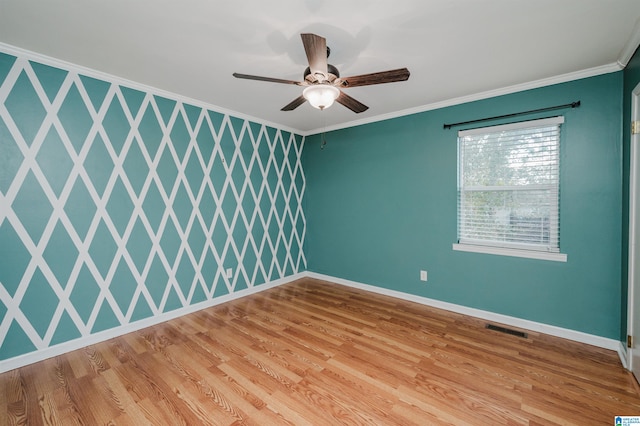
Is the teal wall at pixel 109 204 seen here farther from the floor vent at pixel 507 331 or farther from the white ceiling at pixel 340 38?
the floor vent at pixel 507 331

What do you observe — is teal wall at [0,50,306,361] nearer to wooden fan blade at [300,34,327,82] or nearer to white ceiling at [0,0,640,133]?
white ceiling at [0,0,640,133]

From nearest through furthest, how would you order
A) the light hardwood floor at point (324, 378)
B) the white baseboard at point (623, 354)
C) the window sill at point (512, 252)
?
the light hardwood floor at point (324, 378) < the white baseboard at point (623, 354) < the window sill at point (512, 252)

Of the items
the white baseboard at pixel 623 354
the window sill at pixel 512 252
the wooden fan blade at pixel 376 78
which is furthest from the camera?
the window sill at pixel 512 252

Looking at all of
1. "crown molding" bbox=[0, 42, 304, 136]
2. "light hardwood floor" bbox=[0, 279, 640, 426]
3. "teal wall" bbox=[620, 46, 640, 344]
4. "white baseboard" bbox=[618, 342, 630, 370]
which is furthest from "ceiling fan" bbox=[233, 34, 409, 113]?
"white baseboard" bbox=[618, 342, 630, 370]

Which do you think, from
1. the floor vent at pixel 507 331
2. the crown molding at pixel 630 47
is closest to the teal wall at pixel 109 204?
the floor vent at pixel 507 331

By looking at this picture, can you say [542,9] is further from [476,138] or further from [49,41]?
[49,41]

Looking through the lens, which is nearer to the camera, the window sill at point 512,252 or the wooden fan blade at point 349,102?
the wooden fan blade at point 349,102

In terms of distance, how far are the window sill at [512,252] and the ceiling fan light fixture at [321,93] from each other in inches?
93.1

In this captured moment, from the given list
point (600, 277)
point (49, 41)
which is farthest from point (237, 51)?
point (600, 277)

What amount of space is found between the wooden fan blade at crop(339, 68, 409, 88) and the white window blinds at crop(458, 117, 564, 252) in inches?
68.7

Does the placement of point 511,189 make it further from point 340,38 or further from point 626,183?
point 340,38

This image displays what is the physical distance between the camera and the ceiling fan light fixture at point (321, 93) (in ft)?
6.46

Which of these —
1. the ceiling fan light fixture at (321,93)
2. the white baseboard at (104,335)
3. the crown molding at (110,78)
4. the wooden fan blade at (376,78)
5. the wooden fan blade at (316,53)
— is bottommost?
the white baseboard at (104,335)

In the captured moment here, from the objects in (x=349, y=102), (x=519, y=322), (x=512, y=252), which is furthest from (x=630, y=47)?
(x=519, y=322)
